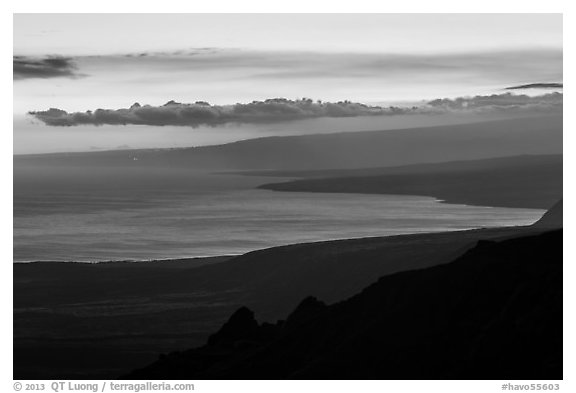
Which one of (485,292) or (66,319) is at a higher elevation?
(485,292)

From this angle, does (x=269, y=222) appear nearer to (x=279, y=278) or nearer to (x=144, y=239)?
A: (x=144, y=239)

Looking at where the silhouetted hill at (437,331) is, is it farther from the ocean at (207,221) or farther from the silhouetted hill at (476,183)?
the silhouetted hill at (476,183)

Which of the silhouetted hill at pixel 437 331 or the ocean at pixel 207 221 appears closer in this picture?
the silhouetted hill at pixel 437 331

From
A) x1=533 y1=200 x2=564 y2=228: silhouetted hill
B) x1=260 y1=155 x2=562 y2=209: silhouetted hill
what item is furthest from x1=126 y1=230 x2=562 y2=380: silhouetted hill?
x1=260 y1=155 x2=562 y2=209: silhouetted hill

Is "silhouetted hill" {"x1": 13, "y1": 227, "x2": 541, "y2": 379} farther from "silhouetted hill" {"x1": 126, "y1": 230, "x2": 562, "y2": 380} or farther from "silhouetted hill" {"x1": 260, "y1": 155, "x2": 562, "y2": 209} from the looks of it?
"silhouetted hill" {"x1": 260, "y1": 155, "x2": 562, "y2": 209}

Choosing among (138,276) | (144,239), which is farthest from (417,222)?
(138,276)

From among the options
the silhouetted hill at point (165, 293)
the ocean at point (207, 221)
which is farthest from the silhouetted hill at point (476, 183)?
the silhouetted hill at point (165, 293)
